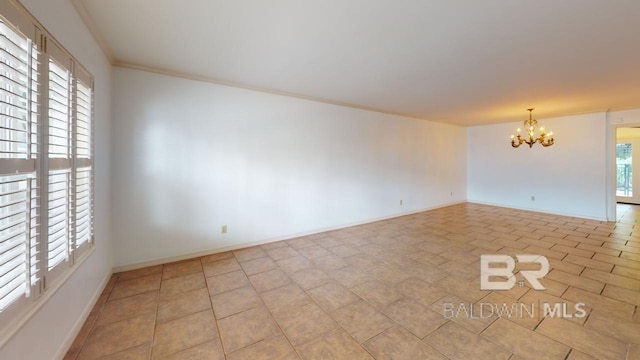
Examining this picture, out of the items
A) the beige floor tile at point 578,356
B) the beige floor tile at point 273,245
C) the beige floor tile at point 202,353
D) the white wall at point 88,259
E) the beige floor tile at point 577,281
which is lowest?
the beige floor tile at point 202,353

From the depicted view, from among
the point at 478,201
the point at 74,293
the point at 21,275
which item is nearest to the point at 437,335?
the point at 21,275

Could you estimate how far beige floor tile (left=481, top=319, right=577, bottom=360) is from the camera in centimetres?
173

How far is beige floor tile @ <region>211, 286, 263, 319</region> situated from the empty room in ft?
0.07

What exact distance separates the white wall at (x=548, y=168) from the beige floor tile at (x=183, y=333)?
8.01 m

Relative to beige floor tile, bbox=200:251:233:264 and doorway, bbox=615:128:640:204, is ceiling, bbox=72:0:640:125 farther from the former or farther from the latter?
doorway, bbox=615:128:640:204

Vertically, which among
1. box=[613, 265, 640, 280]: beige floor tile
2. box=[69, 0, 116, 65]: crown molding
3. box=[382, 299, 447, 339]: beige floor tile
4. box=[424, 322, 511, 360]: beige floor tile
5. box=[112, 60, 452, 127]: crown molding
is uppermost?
box=[112, 60, 452, 127]: crown molding

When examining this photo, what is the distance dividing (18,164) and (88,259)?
1353 mm

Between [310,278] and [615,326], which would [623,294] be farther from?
[310,278]

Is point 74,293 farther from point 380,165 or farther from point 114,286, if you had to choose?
point 380,165

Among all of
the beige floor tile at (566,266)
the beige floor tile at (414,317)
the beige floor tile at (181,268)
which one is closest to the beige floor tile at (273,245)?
the beige floor tile at (181,268)

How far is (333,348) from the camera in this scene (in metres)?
1.79

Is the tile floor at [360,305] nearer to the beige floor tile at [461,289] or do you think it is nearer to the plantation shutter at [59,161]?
the beige floor tile at [461,289]

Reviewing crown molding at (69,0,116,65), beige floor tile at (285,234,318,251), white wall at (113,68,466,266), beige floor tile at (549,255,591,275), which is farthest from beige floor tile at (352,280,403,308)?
crown molding at (69,0,116,65)

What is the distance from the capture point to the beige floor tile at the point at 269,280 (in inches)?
106
